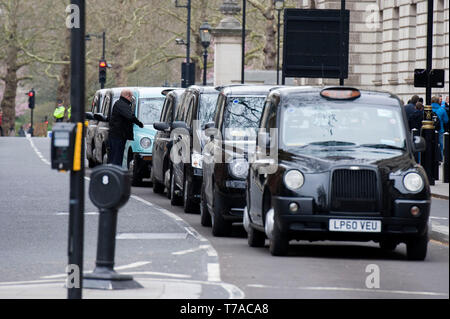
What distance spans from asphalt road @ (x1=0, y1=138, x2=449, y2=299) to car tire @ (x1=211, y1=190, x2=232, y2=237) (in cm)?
15

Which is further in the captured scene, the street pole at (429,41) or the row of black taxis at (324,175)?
the street pole at (429,41)

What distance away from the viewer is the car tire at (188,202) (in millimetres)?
19375

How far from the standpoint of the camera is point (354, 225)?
13.3 meters

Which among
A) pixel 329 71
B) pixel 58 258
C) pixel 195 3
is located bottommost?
pixel 58 258

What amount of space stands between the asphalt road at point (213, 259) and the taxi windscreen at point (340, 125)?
116 centimetres

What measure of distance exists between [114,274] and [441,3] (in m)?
31.6

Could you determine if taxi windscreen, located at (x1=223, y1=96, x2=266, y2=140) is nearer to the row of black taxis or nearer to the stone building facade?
the row of black taxis

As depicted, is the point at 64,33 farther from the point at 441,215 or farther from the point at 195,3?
the point at 441,215

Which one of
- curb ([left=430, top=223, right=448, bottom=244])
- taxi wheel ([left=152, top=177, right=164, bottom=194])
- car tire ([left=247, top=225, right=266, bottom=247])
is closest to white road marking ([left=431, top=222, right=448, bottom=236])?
curb ([left=430, top=223, right=448, bottom=244])

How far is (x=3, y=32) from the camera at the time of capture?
73562 mm

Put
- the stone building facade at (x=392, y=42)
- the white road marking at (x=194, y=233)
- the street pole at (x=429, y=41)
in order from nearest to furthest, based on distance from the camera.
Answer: the white road marking at (x=194, y=233), the street pole at (x=429, y=41), the stone building facade at (x=392, y=42)

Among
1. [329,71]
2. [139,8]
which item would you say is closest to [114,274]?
[329,71]

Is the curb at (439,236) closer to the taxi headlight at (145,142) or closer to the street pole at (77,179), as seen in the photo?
the street pole at (77,179)

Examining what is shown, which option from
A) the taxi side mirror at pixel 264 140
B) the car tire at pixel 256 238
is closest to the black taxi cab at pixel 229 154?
the car tire at pixel 256 238
